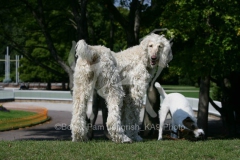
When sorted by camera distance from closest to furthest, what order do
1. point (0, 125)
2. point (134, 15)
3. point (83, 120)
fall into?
point (83, 120) → point (134, 15) → point (0, 125)

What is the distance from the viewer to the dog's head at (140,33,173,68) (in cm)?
743

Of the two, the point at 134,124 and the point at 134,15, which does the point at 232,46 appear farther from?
the point at 134,124

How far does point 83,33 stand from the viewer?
12766 millimetres

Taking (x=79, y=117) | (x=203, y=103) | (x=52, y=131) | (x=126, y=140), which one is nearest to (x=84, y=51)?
(x=79, y=117)

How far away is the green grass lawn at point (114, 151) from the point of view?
5.87 meters

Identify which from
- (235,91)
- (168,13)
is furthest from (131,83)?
(235,91)

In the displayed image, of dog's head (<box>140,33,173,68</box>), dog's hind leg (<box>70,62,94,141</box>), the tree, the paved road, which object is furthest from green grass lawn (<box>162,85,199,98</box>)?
dog's hind leg (<box>70,62,94,141</box>)

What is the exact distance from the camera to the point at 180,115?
9719 mm

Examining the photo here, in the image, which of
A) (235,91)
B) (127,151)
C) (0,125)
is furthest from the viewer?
(0,125)

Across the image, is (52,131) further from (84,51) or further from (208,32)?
(84,51)

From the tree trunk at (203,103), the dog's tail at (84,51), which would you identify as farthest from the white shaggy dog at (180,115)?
the tree trunk at (203,103)

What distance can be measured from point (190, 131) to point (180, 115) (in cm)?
137

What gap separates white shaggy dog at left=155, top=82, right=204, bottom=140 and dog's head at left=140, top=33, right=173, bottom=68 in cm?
167

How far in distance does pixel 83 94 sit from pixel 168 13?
24.7 ft
